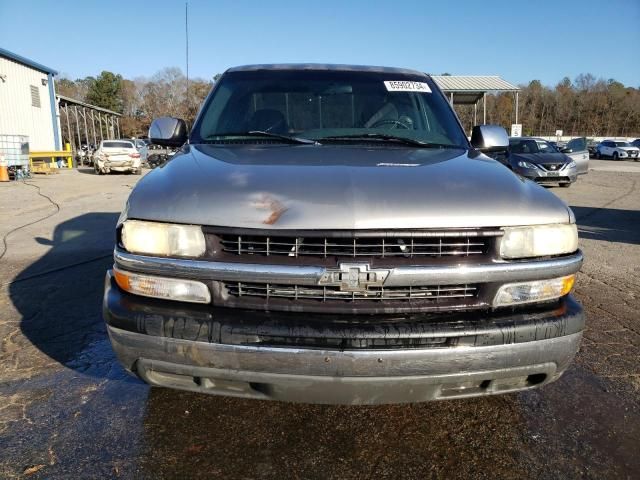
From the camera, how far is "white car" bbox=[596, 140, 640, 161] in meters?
37.1

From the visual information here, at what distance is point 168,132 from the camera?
3414mm

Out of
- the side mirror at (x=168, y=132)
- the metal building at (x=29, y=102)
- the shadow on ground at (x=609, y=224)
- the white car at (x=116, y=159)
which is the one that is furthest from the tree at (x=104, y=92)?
the side mirror at (x=168, y=132)

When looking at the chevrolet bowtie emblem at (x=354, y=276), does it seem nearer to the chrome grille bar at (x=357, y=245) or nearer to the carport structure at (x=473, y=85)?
the chrome grille bar at (x=357, y=245)

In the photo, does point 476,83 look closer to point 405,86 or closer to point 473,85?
point 473,85

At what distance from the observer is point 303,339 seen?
187 centimetres

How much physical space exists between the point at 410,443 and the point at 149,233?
1582mm

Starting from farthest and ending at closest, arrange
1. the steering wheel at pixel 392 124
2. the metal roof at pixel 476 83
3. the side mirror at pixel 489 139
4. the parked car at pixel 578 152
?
the metal roof at pixel 476 83
the parked car at pixel 578 152
the side mirror at pixel 489 139
the steering wheel at pixel 392 124

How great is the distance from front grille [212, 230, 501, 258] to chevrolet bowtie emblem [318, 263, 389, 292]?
65 millimetres

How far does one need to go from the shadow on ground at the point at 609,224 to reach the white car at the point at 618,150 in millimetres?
32800

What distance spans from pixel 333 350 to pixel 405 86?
90.0 inches

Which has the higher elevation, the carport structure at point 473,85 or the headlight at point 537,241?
the carport structure at point 473,85

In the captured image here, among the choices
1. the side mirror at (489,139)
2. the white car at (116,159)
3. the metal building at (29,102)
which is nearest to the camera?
the side mirror at (489,139)

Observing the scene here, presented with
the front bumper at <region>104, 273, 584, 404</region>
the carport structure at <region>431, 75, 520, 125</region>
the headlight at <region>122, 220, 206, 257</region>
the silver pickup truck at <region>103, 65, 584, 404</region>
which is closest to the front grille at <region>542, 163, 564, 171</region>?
the carport structure at <region>431, 75, 520, 125</region>

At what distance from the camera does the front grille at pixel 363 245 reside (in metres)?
1.94
